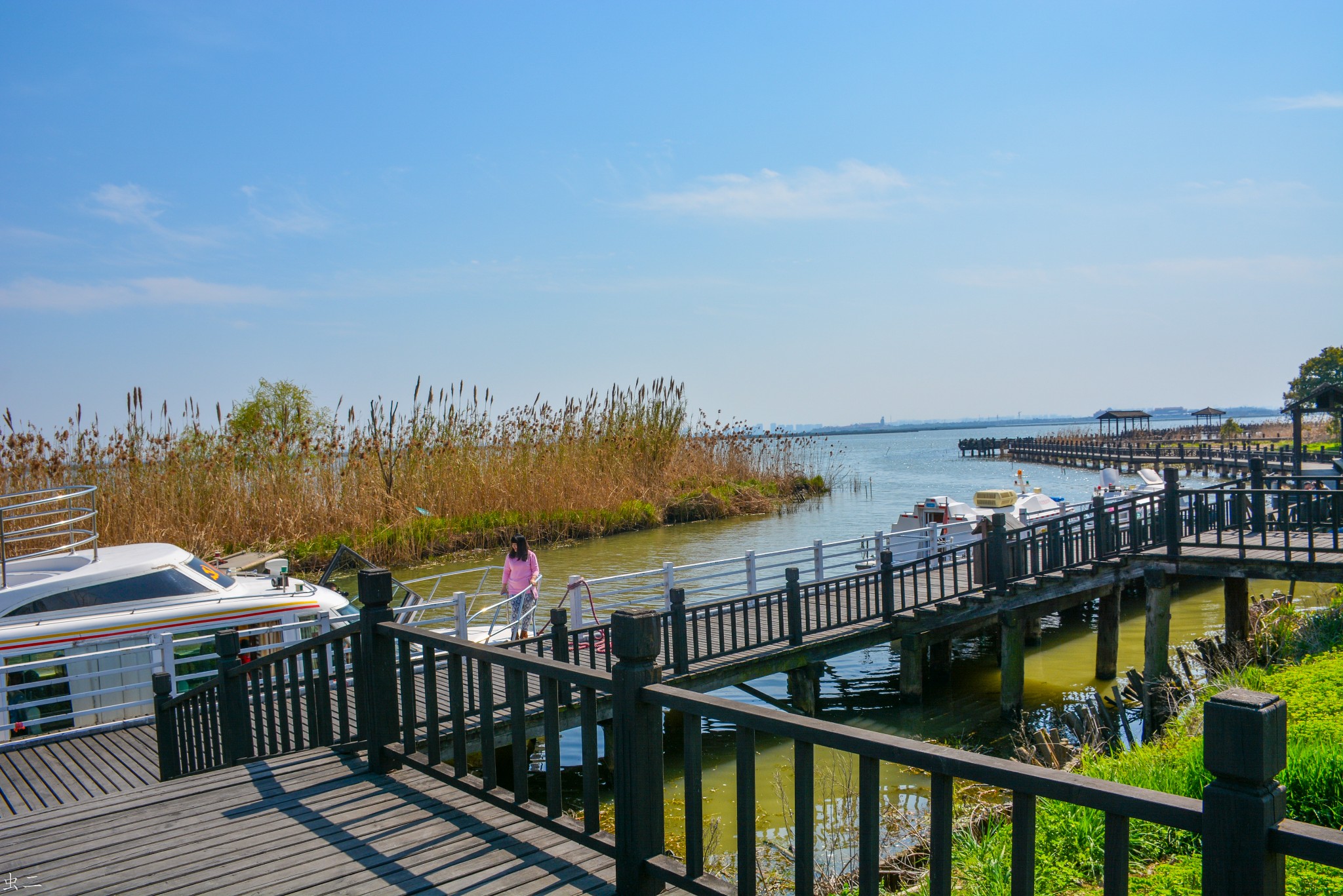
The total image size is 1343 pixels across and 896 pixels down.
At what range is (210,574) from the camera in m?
10.9

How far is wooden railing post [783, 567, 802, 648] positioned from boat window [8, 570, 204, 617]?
7.23 meters

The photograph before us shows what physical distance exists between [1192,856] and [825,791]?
445cm

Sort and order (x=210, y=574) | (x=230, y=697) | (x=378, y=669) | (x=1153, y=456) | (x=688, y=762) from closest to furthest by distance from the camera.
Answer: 1. (x=688, y=762)
2. (x=378, y=669)
3. (x=230, y=697)
4. (x=210, y=574)
5. (x=1153, y=456)

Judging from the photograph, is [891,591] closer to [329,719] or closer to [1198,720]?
[1198,720]

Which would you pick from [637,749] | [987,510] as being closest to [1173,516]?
[987,510]

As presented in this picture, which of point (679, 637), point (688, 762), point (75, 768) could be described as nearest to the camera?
point (688, 762)

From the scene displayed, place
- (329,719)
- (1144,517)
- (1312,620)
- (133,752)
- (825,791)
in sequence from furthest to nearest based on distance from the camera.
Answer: (1144,517), (1312,620), (825,791), (133,752), (329,719)

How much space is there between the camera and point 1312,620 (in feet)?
40.5

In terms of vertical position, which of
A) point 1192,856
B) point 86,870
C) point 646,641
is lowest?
point 1192,856

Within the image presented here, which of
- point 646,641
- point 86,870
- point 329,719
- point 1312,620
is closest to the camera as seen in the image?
point 646,641

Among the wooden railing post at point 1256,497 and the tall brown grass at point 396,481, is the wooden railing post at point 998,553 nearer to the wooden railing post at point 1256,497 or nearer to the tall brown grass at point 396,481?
the wooden railing post at point 1256,497

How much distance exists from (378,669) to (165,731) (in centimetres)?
311

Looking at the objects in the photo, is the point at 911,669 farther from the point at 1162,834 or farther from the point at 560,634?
the point at 1162,834

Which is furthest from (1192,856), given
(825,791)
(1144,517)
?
(1144,517)
